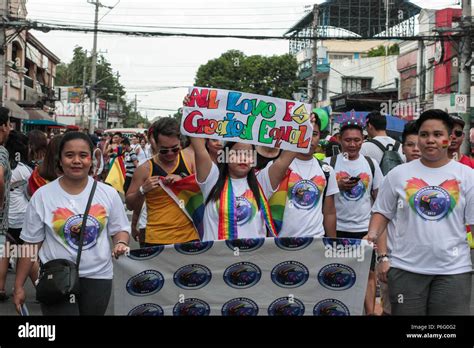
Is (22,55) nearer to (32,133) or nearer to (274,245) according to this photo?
(32,133)

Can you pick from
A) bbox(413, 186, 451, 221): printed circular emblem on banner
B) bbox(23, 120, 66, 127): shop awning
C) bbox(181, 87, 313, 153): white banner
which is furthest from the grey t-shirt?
bbox(23, 120, 66, 127): shop awning

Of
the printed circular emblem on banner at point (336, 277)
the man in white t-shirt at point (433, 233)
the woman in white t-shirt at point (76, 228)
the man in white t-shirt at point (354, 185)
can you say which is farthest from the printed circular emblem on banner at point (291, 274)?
the man in white t-shirt at point (354, 185)

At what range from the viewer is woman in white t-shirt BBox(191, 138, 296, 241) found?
17.5 ft

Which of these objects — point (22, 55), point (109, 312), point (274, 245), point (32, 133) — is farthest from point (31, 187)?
point (22, 55)

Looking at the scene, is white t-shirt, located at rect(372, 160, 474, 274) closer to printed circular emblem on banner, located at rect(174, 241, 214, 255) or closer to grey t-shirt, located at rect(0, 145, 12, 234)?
printed circular emblem on banner, located at rect(174, 241, 214, 255)

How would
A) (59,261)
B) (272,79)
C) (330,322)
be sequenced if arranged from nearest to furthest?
1. (59,261)
2. (330,322)
3. (272,79)

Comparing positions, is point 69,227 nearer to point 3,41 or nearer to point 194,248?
point 194,248

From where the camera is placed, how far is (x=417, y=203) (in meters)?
4.62

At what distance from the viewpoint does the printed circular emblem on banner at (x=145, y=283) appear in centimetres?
506

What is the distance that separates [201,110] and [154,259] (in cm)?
109

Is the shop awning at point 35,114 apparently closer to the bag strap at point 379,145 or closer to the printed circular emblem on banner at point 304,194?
the bag strap at point 379,145

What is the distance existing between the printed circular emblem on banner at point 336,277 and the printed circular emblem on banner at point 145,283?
40.9 inches

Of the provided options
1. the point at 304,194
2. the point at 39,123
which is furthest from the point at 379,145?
the point at 39,123

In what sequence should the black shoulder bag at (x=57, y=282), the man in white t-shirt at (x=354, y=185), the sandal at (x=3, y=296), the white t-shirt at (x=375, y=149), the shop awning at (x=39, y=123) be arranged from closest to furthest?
1. the black shoulder bag at (x=57, y=282)
2. the man in white t-shirt at (x=354, y=185)
3. the white t-shirt at (x=375, y=149)
4. the sandal at (x=3, y=296)
5. the shop awning at (x=39, y=123)
